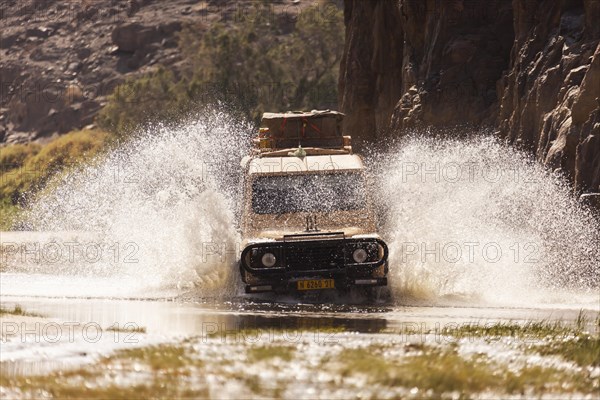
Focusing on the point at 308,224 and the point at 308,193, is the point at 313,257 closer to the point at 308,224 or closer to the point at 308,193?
the point at 308,224

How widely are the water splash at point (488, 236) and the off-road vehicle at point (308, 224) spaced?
110 cm

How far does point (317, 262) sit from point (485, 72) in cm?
1718

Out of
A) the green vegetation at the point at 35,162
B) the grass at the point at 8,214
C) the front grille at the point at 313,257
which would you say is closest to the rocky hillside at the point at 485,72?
the front grille at the point at 313,257

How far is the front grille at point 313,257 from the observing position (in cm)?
1709

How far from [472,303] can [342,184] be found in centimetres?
274

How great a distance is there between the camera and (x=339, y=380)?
9.16m

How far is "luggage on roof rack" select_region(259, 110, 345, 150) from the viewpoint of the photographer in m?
21.8

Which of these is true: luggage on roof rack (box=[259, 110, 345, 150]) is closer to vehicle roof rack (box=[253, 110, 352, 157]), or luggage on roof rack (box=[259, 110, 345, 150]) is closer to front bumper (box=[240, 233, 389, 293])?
vehicle roof rack (box=[253, 110, 352, 157])

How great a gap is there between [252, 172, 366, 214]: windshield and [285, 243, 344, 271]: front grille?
106 centimetres

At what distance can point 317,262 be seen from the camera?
17141mm

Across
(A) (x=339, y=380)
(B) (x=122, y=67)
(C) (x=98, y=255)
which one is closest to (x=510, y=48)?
(C) (x=98, y=255)

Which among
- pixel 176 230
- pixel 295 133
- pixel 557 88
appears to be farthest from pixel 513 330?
pixel 557 88

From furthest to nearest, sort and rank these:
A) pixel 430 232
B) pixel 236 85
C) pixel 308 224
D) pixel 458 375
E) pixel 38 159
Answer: pixel 38 159, pixel 236 85, pixel 430 232, pixel 308 224, pixel 458 375

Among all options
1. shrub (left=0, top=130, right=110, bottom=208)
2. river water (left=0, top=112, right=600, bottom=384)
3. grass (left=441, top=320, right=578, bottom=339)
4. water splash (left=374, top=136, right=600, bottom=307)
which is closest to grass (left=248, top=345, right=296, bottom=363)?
river water (left=0, top=112, right=600, bottom=384)
